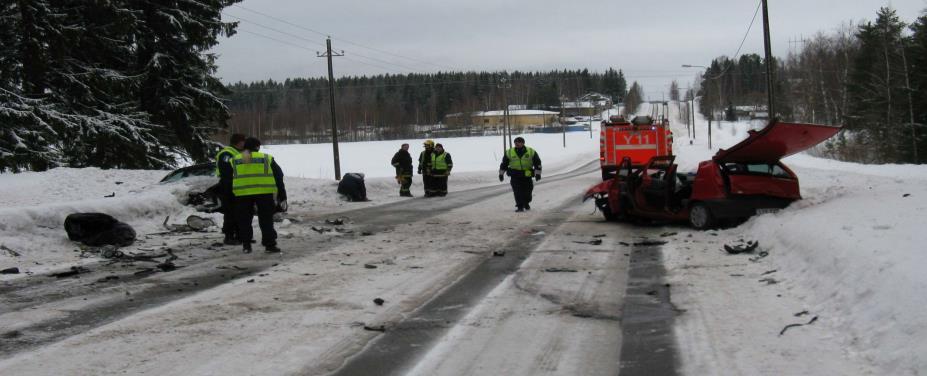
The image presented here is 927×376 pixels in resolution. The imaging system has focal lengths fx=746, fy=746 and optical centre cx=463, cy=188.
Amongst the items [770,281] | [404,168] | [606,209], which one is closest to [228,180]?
[606,209]

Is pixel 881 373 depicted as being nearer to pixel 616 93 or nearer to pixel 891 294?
pixel 891 294

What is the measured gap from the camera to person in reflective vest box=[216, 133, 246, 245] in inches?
413

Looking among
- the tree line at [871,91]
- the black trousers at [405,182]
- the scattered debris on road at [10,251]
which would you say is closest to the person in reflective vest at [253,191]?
the scattered debris on road at [10,251]

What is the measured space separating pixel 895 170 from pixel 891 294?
21791 millimetres

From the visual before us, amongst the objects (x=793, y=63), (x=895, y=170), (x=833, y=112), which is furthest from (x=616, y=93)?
(x=895, y=170)

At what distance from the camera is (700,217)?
1145 centimetres

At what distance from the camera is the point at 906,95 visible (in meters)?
48.4

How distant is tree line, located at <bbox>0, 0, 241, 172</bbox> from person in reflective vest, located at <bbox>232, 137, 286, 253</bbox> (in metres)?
12.0

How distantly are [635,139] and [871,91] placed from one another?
3394 centimetres

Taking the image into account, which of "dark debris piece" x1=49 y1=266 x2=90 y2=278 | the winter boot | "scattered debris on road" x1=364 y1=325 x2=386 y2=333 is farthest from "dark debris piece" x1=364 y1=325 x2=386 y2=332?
the winter boot

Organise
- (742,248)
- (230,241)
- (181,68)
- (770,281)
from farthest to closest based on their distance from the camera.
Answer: (181,68) → (230,241) → (742,248) → (770,281)

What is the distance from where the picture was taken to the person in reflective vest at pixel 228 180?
34.4 ft

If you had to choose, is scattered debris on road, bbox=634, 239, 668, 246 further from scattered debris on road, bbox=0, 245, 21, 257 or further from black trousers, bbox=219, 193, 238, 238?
scattered debris on road, bbox=0, 245, 21, 257

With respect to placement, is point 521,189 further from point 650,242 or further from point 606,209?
point 650,242
